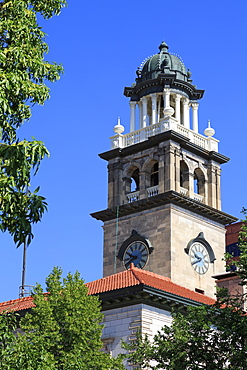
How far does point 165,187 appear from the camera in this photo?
2292 inches

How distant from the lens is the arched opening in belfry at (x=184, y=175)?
199ft

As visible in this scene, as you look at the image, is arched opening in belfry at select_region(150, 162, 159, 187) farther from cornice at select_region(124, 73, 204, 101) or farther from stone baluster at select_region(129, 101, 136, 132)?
cornice at select_region(124, 73, 204, 101)

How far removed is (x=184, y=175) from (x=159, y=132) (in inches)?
150

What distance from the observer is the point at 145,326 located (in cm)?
4012

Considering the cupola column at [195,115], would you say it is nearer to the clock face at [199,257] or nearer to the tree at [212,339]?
the clock face at [199,257]

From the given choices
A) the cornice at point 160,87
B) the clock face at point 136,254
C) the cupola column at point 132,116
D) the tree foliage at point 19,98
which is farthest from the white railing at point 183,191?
the tree foliage at point 19,98

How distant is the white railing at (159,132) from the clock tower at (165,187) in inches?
3.0

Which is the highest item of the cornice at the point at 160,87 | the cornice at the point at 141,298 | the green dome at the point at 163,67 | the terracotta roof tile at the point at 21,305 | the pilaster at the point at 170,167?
the green dome at the point at 163,67

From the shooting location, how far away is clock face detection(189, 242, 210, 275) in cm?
5764

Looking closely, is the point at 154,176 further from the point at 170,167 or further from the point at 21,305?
the point at 21,305

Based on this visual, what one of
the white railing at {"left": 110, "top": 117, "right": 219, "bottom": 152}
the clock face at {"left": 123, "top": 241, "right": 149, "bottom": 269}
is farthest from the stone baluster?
the clock face at {"left": 123, "top": 241, "right": 149, "bottom": 269}

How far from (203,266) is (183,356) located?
91.6 feet

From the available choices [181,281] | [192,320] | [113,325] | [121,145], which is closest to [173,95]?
[121,145]

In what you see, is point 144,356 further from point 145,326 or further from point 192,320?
point 145,326
